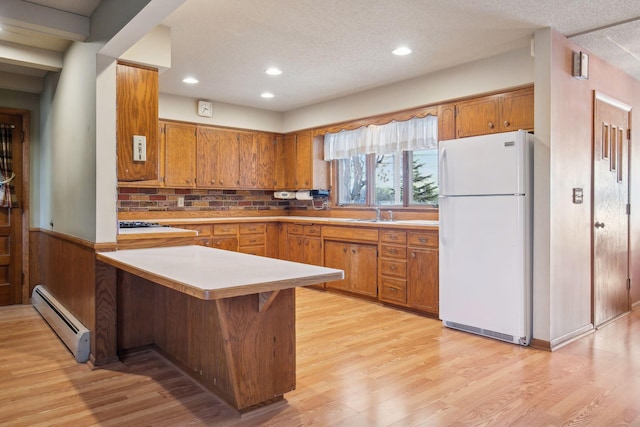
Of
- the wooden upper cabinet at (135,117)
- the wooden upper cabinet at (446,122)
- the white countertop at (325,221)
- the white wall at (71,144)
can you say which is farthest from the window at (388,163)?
the white wall at (71,144)

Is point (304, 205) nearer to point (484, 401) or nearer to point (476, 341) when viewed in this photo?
point (476, 341)

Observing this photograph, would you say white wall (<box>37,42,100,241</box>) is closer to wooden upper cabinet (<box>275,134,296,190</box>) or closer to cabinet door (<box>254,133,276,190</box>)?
cabinet door (<box>254,133,276,190</box>)

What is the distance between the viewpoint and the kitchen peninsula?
77.0 inches

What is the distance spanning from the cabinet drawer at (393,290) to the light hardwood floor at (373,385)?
2.44ft

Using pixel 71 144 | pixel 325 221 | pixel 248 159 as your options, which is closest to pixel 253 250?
pixel 325 221

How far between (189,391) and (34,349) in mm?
1514

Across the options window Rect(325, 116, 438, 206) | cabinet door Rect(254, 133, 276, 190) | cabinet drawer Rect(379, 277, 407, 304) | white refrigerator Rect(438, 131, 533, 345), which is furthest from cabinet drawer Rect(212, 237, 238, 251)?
white refrigerator Rect(438, 131, 533, 345)

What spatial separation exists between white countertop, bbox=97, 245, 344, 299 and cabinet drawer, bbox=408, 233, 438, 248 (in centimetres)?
204

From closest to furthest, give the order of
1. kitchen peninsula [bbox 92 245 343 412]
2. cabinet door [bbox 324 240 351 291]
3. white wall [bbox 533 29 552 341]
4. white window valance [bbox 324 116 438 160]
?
kitchen peninsula [bbox 92 245 343 412] → white wall [bbox 533 29 552 341] → white window valance [bbox 324 116 438 160] → cabinet door [bbox 324 240 351 291]

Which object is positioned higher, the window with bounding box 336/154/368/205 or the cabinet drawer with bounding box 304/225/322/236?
the window with bounding box 336/154/368/205

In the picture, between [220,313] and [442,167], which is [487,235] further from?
[220,313]

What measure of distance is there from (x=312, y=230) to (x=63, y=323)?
2.86 meters

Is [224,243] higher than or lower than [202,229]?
lower

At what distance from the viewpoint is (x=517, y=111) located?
3.75m
